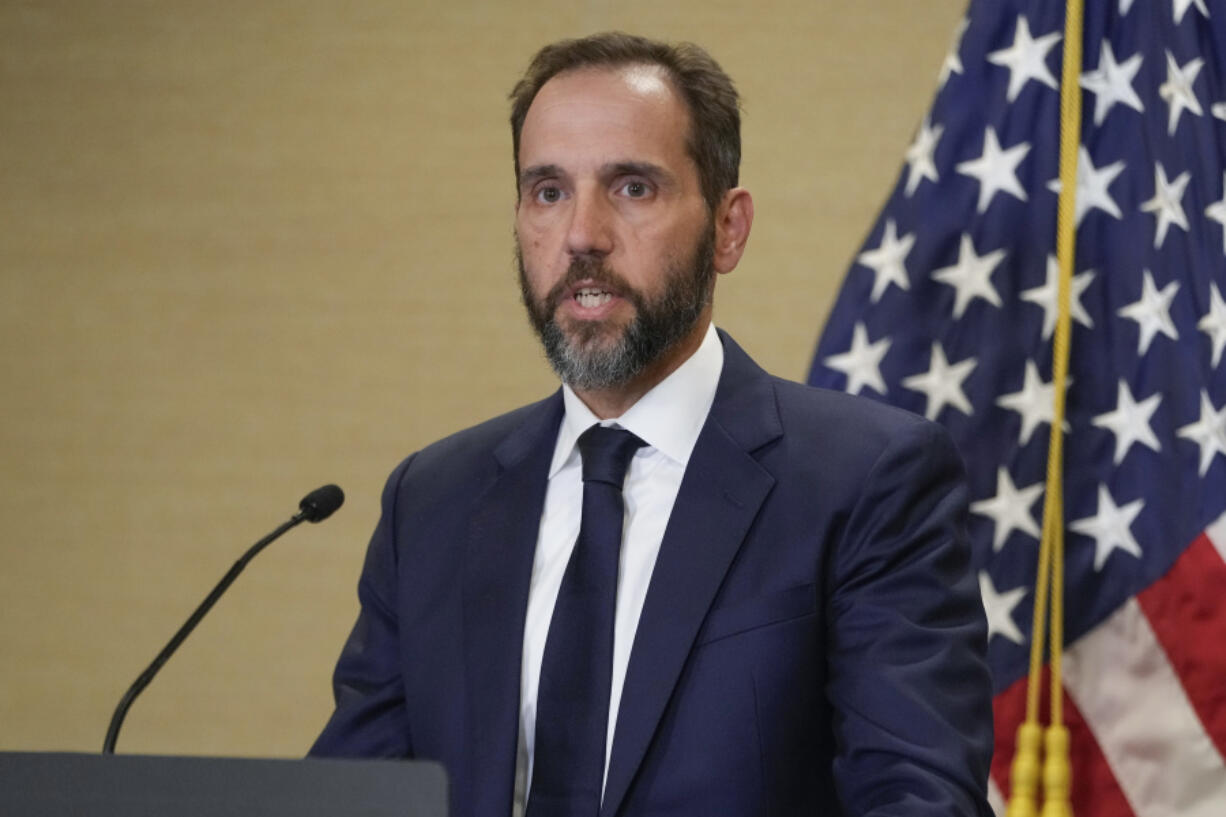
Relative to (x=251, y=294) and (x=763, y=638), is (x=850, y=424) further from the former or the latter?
(x=251, y=294)

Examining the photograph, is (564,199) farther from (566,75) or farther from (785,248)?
(785,248)

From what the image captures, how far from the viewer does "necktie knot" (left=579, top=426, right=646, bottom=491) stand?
5.68ft

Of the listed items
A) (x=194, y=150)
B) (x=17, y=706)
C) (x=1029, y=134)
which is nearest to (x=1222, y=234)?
(x=1029, y=134)

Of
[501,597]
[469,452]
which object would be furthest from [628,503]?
[469,452]

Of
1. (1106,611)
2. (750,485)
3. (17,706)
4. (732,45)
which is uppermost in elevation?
(732,45)

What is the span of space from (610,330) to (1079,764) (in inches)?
40.1

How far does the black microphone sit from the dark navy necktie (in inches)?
11.7

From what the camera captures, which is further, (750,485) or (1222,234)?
(1222,234)

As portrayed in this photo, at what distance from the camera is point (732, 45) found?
2.96 m

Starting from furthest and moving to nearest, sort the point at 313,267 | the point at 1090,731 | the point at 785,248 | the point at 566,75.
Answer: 1. the point at 313,267
2. the point at 785,248
3. the point at 1090,731
4. the point at 566,75

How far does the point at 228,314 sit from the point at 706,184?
165 cm

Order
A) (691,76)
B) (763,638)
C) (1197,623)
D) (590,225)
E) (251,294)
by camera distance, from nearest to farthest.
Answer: (763,638) → (590,225) → (691,76) → (1197,623) → (251,294)

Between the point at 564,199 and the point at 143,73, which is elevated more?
the point at 143,73

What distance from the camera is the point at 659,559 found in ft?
5.41
